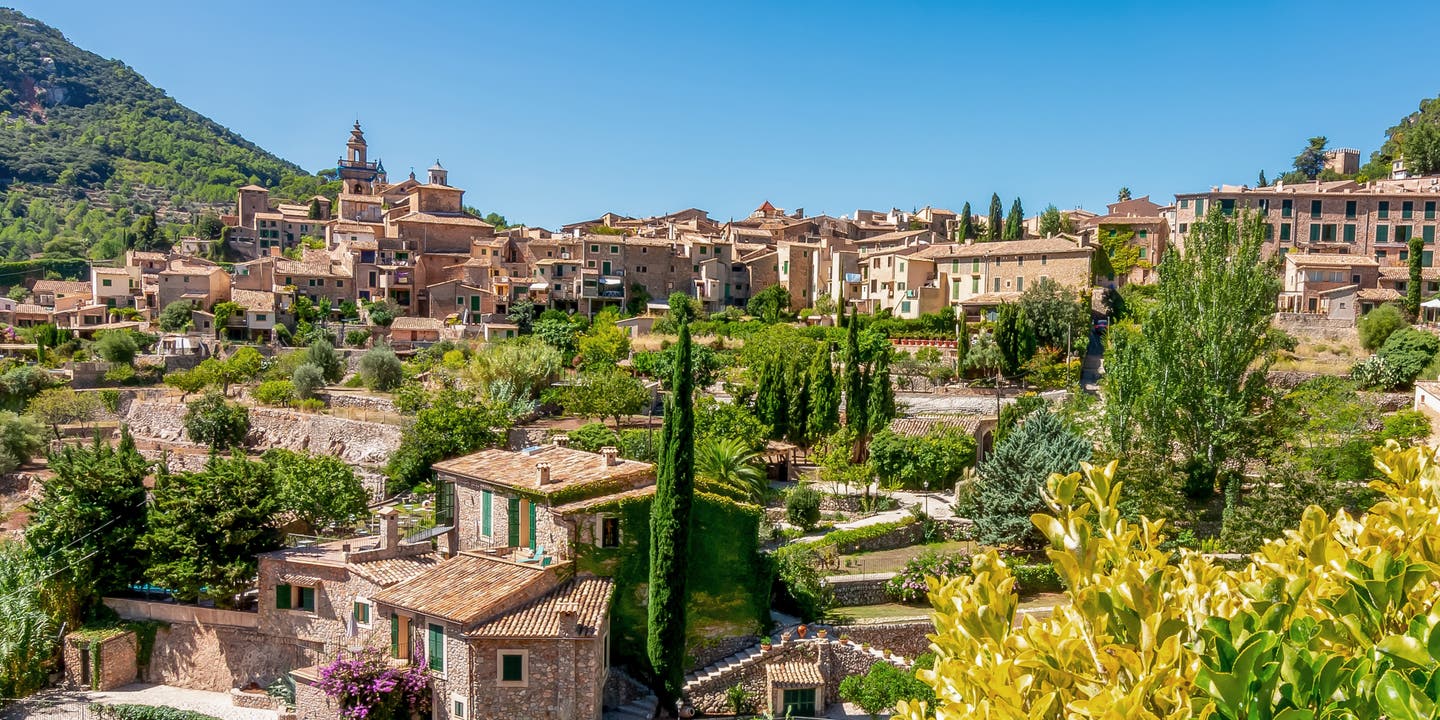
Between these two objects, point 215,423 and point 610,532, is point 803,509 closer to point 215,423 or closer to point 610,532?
point 610,532

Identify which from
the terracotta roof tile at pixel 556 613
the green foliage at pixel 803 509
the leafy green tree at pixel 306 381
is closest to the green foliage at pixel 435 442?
the green foliage at pixel 803 509

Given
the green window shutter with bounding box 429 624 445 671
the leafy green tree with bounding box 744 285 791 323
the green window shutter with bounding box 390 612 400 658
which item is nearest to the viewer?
the green window shutter with bounding box 429 624 445 671

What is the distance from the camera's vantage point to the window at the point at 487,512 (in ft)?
69.8

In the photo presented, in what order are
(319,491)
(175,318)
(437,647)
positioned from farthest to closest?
(175,318), (319,491), (437,647)

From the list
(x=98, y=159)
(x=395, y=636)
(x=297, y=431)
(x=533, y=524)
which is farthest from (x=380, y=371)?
(x=98, y=159)

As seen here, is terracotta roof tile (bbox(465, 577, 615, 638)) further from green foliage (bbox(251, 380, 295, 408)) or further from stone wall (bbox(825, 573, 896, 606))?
green foliage (bbox(251, 380, 295, 408))

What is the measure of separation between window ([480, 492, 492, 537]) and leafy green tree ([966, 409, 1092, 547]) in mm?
12392

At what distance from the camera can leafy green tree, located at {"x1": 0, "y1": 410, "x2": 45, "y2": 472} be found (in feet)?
133

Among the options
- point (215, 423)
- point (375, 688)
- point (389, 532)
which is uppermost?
point (389, 532)

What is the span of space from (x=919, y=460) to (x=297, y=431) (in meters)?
27.7

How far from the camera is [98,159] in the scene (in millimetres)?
140250

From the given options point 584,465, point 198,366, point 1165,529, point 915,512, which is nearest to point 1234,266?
point 1165,529

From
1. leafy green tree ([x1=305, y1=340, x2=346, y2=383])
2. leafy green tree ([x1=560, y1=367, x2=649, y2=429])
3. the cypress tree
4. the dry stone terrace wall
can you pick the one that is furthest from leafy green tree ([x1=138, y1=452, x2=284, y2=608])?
leafy green tree ([x1=305, y1=340, x2=346, y2=383])

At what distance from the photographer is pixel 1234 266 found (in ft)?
91.3
